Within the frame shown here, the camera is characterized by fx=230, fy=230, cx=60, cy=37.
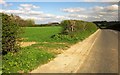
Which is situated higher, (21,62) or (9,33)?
(9,33)

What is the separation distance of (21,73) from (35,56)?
350 centimetres

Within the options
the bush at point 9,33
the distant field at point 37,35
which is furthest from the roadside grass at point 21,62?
the distant field at point 37,35

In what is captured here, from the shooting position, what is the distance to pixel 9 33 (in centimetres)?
1275

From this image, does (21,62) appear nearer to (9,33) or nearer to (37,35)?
(9,33)

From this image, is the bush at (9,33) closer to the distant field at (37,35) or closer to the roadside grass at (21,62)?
the roadside grass at (21,62)

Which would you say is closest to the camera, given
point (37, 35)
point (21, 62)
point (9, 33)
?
point (21, 62)

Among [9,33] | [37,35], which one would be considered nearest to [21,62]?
[9,33]

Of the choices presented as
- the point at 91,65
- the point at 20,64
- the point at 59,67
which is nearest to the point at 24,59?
the point at 20,64

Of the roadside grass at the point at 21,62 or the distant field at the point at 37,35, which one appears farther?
the distant field at the point at 37,35

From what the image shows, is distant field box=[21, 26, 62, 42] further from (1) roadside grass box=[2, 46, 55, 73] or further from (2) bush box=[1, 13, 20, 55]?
(1) roadside grass box=[2, 46, 55, 73]

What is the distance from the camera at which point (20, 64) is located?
11.1m

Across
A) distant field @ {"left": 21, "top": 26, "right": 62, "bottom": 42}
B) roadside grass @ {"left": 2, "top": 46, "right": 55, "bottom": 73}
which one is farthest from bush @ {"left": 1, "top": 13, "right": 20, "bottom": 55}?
distant field @ {"left": 21, "top": 26, "right": 62, "bottom": 42}

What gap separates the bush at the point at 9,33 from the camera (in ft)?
41.3

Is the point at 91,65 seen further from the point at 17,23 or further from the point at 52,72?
the point at 17,23
